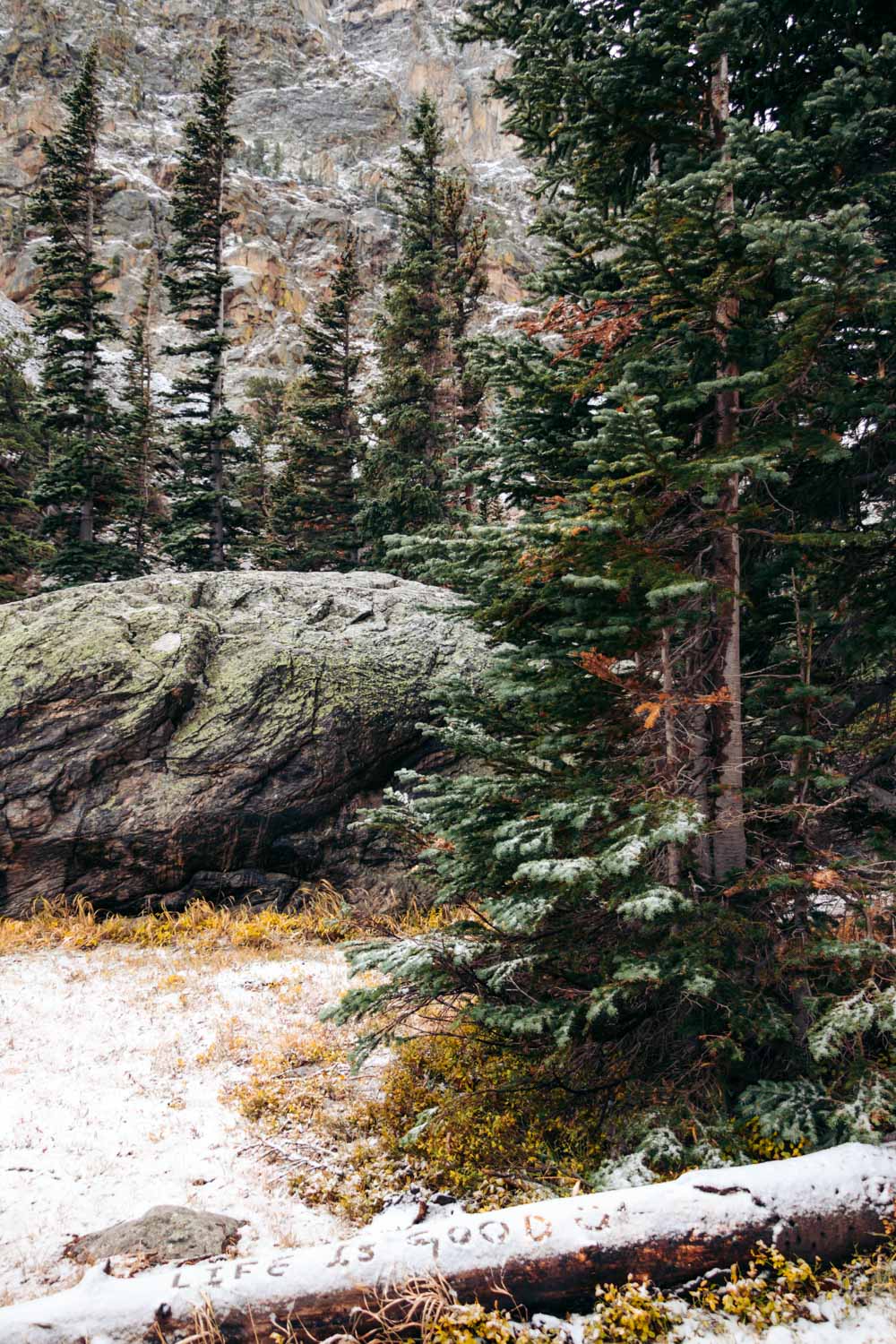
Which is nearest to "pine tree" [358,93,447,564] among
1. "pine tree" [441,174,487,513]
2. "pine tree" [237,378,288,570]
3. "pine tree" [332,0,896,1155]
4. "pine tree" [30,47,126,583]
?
"pine tree" [441,174,487,513]

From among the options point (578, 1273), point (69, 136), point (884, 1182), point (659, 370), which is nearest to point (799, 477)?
Result: point (659, 370)

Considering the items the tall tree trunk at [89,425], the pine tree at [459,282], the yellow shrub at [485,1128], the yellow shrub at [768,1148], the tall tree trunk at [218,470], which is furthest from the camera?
the pine tree at [459,282]

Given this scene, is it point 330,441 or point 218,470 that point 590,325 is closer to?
point 218,470

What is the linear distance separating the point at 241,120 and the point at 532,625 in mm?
158076

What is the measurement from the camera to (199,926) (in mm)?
9414

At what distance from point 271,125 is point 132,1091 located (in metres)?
156

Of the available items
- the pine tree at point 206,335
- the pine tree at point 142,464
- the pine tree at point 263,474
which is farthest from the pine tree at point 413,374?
the pine tree at point 142,464

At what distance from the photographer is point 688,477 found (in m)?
4.29

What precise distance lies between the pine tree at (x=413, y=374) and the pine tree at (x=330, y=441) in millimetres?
1273

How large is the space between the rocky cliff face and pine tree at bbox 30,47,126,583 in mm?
26515

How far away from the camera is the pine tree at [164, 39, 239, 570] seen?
56.9 ft

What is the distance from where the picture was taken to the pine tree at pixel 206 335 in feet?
56.9

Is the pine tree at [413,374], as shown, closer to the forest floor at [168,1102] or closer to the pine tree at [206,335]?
the pine tree at [206,335]

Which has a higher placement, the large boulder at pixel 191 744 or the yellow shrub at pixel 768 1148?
the large boulder at pixel 191 744
